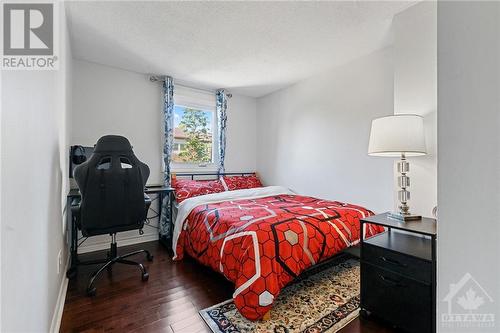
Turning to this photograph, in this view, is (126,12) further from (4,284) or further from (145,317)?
(145,317)

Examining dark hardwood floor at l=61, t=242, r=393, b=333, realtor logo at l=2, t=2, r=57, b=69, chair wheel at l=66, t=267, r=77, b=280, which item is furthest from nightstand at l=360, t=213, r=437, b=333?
chair wheel at l=66, t=267, r=77, b=280

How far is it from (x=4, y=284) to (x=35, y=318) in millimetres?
448

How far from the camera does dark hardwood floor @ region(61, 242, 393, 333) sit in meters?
1.53

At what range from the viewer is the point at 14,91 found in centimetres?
85

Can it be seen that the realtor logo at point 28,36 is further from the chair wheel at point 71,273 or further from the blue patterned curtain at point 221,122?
the blue patterned curtain at point 221,122

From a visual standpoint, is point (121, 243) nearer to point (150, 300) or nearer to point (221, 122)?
point (150, 300)

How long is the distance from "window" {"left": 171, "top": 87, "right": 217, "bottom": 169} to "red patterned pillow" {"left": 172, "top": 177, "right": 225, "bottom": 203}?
Answer: 0.45 metres

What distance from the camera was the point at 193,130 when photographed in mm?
3854

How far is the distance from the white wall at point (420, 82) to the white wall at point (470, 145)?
59.9 inches

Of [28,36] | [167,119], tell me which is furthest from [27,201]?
[167,119]

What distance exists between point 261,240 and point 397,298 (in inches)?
36.1

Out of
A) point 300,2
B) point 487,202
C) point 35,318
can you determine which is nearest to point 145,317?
point 35,318

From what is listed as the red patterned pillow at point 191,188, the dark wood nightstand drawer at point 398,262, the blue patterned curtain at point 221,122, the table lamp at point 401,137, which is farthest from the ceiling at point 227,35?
the dark wood nightstand drawer at point 398,262

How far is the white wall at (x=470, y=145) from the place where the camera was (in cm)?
53
